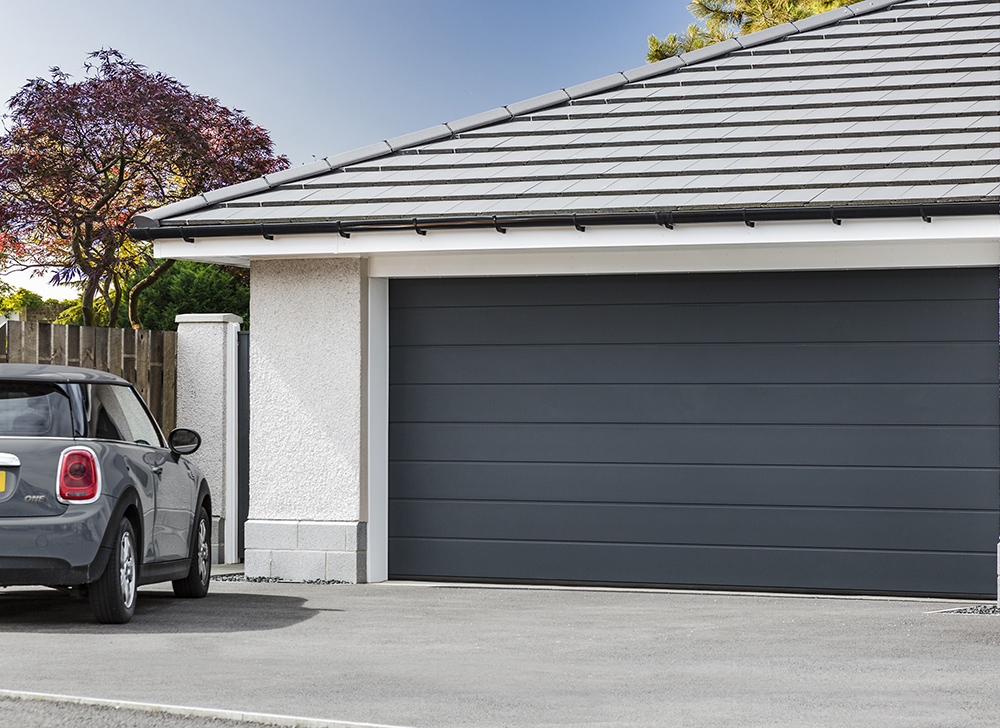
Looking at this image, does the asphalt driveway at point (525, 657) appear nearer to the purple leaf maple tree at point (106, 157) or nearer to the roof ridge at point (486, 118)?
the roof ridge at point (486, 118)

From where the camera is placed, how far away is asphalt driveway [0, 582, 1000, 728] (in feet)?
17.6

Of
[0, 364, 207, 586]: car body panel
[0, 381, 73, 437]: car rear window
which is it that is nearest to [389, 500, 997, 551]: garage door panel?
[0, 364, 207, 586]: car body panel

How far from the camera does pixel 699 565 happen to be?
401 inches

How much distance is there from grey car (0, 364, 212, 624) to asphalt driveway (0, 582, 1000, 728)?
0.33 meters

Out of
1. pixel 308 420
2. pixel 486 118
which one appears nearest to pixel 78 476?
pixel 308 420

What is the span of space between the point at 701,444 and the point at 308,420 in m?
3.05

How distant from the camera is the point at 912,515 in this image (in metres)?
9.84

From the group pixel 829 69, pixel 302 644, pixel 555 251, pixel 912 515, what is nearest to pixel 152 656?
pixel 302 644

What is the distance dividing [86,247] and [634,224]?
64.0 ft

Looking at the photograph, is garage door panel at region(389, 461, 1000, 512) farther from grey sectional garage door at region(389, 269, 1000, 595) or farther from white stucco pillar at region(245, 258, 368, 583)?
white stucco pillar at region(245, 258, 368, 583)

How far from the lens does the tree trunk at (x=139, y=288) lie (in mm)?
26531

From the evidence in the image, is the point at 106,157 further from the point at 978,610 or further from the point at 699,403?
the point at 978,610

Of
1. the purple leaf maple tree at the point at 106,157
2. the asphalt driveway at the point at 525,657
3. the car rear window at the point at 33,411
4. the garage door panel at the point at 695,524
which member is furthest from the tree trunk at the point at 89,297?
the car rear window at the point at 33,411

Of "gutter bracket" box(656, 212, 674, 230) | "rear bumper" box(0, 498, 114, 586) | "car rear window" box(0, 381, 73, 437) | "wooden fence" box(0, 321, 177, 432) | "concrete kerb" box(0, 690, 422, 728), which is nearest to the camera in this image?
"concrete kerb" box(0, 690, 422, 728)
